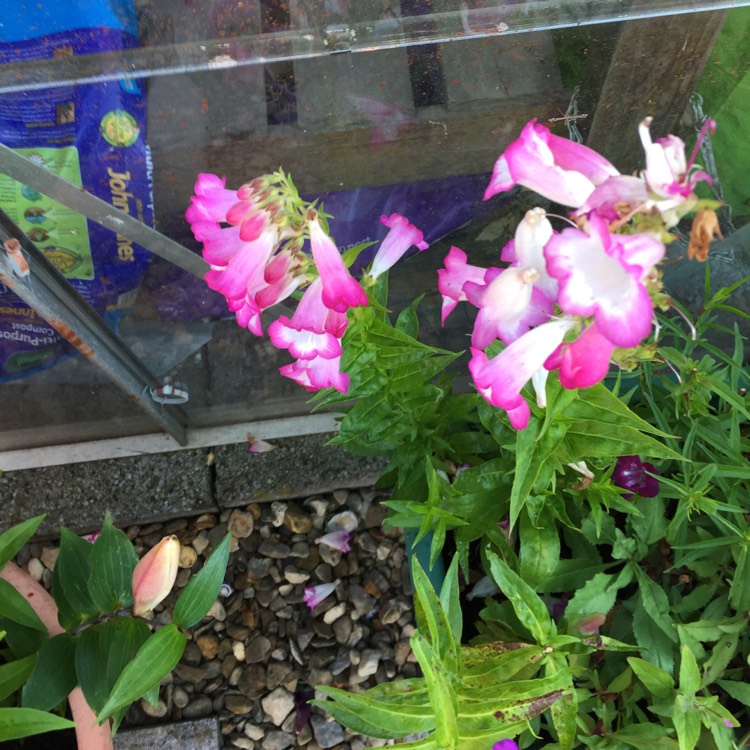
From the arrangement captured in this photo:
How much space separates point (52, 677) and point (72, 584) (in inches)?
4.6

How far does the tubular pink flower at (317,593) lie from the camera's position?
137 cm

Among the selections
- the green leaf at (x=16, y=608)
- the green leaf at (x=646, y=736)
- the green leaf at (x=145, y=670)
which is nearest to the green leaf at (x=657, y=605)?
the green leaf at (x=646, y=736)

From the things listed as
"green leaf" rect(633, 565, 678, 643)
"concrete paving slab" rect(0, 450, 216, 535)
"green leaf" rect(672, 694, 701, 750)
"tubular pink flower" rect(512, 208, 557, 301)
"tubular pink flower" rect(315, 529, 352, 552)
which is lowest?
"tubular pink flower" rect(315, 529, 352, 552)

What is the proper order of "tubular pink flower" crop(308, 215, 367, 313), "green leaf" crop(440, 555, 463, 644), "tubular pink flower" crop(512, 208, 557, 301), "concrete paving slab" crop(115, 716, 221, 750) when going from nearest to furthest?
1. "tubular pink flower" crop(512, 208, 557, 301)
2. "tubular pink flower" crop(308, 215, 367, 313)
3. "green leaf" crop(440, 555, 463, 644)
4. "concrete paving slab" crop(115, 716, 221, 750)

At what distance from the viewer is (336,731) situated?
131 cm

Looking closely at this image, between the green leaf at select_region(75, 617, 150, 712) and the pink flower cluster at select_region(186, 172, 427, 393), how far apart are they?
1.51ft

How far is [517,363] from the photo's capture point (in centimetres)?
53

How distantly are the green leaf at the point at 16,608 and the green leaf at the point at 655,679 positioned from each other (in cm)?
77

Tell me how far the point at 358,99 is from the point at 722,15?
1.42 ft

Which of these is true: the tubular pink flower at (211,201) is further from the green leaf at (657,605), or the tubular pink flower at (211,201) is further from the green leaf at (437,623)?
the green leaf at (657,605)

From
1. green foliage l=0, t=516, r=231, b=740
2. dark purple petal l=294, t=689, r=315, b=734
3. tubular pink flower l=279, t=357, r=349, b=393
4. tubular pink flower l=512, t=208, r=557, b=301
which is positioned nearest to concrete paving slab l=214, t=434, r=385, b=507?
dark purple petal l=294, t=689, r=315, b=734

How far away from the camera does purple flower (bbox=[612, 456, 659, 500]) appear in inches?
33.3

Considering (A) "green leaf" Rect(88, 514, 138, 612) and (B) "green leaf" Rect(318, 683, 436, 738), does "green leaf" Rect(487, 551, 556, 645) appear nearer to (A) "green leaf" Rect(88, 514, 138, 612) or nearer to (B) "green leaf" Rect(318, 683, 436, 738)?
(B) "green leaf" Rect(318, 683, 436, 738)

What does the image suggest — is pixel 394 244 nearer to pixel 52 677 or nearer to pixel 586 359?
pixel 586 359
